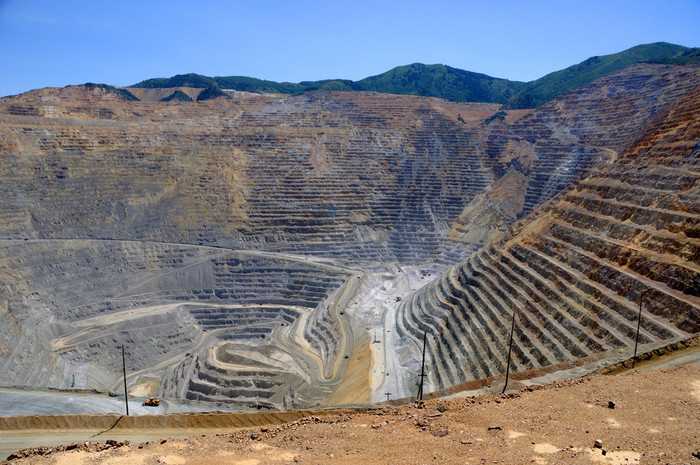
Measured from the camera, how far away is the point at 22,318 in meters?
39.6

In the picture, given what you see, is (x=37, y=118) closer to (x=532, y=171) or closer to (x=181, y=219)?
(x=181, y=219)

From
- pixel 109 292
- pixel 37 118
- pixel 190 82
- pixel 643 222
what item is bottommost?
pixel 109 292

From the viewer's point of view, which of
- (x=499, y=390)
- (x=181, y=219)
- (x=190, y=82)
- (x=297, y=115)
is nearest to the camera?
(x=499, y=390)

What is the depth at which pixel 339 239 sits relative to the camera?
200 feet

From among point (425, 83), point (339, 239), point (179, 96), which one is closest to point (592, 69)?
point (425, 83)

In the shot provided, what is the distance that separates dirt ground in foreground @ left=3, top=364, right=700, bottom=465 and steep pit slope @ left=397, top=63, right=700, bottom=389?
21.4ft

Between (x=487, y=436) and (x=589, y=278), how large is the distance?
17.5m

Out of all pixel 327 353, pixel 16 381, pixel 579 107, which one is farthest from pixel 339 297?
pixel 579 107

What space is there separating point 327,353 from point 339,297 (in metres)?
9.10

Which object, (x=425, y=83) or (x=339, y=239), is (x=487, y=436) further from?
(x=425, y=83)

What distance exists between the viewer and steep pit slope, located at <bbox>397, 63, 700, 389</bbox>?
21.7 m

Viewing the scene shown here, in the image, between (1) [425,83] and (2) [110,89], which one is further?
(1) [425,83]

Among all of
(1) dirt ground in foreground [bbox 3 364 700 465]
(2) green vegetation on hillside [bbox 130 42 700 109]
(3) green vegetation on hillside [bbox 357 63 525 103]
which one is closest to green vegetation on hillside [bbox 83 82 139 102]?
(2) green vegetation on hillside [bbox 130 42 700 109]

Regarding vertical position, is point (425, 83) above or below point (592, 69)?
above
